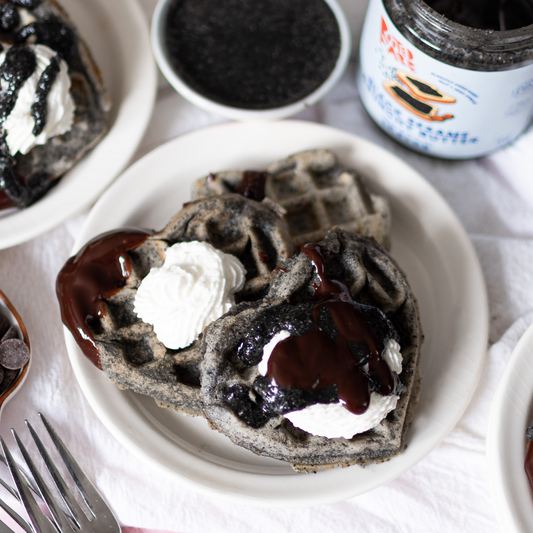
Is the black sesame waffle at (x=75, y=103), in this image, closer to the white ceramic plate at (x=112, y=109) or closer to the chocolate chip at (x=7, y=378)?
the white ceramic plate at (x=112, y=109)

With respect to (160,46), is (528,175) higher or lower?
lower

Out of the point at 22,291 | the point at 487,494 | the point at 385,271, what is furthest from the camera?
the point at 22,291

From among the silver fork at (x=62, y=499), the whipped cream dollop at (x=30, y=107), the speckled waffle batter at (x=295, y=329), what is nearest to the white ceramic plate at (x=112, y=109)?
the whipped cream dollop at (x=30, y=107)

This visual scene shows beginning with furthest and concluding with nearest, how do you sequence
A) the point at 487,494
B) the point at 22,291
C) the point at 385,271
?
the point at 22,291, the point at 487,494, the point at 385,271

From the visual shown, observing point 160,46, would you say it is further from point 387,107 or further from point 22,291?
point 22,291

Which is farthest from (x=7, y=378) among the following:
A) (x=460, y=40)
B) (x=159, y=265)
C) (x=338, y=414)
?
(x=460, y=40)

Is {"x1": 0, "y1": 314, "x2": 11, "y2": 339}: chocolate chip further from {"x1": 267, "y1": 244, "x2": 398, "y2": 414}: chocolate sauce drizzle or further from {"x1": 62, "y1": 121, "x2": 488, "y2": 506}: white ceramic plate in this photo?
{"x1": 267, "y1": 244, "x2": 398, "y2": 414}: chocolate sauce drizzle

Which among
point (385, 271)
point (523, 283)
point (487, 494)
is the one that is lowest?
point (487, 494)

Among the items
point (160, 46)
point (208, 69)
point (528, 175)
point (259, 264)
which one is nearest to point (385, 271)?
point (259, 264)
